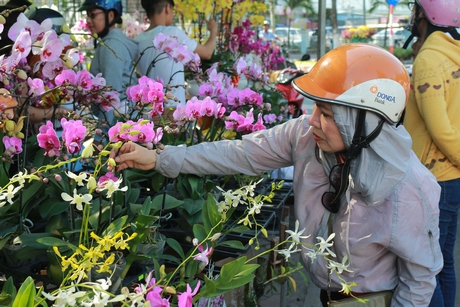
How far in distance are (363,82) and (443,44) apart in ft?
3.48

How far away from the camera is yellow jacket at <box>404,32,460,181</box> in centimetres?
224

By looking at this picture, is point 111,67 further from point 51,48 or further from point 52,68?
point 51,48

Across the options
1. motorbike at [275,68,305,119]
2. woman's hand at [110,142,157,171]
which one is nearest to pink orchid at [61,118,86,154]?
woman's hand at [110,142,157,171]

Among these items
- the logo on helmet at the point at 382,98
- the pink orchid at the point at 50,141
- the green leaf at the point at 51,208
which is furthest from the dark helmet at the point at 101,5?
the logo on helmet at the point at 382,98

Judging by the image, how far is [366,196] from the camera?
1.57 m

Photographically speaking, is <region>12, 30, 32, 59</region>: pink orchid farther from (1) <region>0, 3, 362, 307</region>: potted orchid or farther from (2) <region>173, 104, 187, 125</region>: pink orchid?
(2) <region>173, 104, 187, 125</region>: pink orchid

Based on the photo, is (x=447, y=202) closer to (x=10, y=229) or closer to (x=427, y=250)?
(x=427, y=250)

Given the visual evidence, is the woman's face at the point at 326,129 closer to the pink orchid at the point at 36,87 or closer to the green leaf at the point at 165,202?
the green leaf at the point at 165,202

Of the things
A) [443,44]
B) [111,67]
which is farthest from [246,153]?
[111,67]

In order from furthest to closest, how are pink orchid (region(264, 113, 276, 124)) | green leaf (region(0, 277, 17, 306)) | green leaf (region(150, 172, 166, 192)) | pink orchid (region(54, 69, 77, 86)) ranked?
pink orchid (region(264, 113, 276, 124)) < green leaf (region(150, 172, 166, 192)) < pink orchid (region(54, 69, 77, 86)) < green leaf (region(0, 277, 17, 306))

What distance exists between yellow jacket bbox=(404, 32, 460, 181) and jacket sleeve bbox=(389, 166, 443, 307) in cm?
67

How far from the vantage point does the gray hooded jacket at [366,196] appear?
1537 millimetres

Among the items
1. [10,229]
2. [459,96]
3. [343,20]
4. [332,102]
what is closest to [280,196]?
[459,96]

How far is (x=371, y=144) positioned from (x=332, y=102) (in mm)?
165
